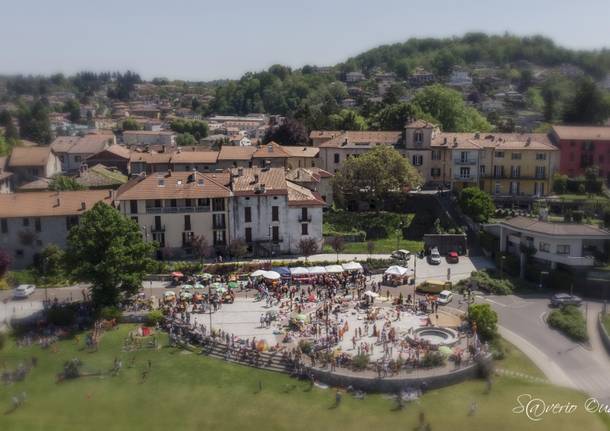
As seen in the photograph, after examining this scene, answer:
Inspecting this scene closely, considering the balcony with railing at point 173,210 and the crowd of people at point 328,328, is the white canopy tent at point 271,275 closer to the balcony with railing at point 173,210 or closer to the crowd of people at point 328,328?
the crowd of people at point 328,328

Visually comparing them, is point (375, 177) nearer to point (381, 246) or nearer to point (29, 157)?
point (381, 246)

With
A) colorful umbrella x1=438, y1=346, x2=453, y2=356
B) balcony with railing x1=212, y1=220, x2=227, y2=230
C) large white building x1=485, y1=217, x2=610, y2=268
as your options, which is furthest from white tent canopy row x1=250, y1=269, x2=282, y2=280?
large white building x1=485, y1=217, x2=610, y2=268

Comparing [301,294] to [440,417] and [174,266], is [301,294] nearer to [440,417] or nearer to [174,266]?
[174,266]

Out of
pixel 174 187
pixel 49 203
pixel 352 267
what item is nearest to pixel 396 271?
pixel 352 267

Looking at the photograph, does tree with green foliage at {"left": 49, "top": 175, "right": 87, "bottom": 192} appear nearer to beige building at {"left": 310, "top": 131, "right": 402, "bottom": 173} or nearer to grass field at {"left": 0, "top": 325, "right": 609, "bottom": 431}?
beige building at {"left": 310, "top": 131, "right": 402, "bottom": 173}

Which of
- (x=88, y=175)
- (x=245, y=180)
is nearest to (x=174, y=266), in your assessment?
(x=245, y=180)

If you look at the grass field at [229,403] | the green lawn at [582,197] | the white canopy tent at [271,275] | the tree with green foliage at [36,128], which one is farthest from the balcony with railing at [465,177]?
the tree with green foliage at [36,128]

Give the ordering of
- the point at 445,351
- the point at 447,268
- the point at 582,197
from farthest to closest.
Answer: the point at 582,197 < the point at 447,268 < the point at 445,351
